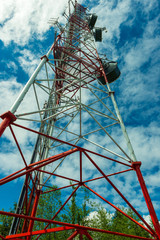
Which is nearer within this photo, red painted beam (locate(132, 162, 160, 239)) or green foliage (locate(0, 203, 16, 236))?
red painted beam (locate(132, 162, 160, 239))

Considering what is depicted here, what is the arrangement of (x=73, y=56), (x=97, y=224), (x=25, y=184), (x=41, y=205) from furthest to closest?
(x=97, y=224) → (x=41, y=205) → (x=73, y=56) → (x=25, y=184)

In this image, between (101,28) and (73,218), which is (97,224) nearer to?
(73,218)

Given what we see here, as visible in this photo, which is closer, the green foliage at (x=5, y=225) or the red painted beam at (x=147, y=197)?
the red painted beam at (x=147, y=197)

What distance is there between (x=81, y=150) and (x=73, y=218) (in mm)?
16633

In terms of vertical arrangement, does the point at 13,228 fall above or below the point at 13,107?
below

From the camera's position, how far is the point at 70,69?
36.4 feet

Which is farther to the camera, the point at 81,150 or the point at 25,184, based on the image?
the point at 25,184

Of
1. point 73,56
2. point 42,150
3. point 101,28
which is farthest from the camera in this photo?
point 101,28

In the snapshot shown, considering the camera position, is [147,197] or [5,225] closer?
[147,197]

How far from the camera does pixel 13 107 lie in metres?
4.54

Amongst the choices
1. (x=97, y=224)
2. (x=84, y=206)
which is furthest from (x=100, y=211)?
(x=84, y=206)

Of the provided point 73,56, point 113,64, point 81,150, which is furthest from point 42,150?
point 113,64

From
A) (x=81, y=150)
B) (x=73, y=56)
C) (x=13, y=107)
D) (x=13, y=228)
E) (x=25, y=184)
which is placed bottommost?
(x=13, y=228)

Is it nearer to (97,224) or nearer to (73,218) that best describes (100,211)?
(97,224)
